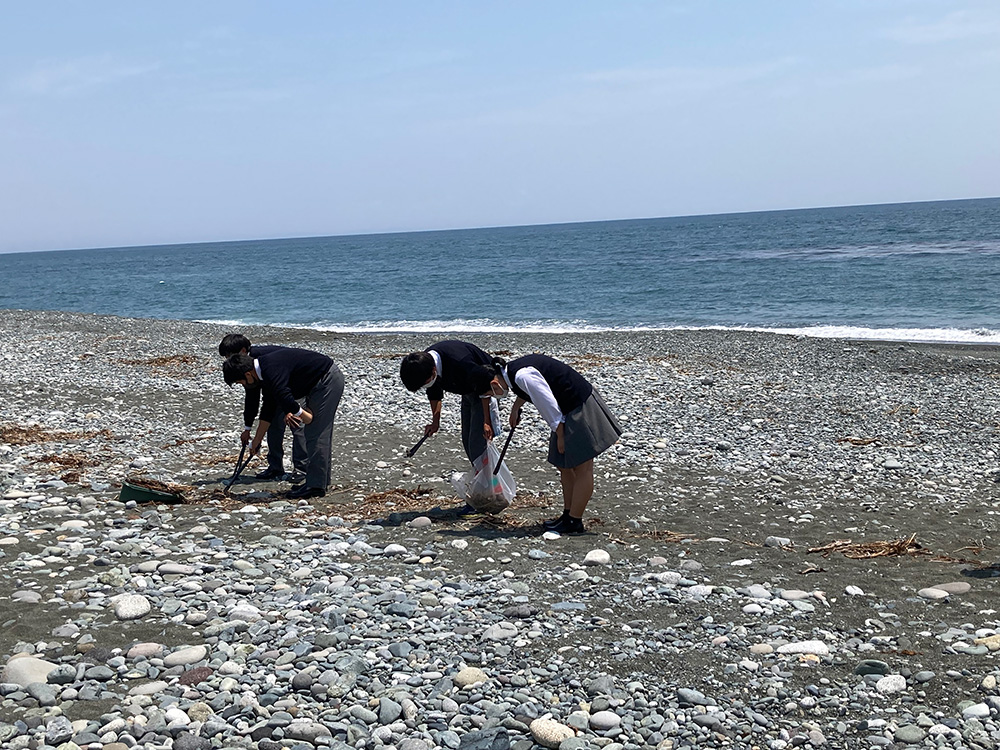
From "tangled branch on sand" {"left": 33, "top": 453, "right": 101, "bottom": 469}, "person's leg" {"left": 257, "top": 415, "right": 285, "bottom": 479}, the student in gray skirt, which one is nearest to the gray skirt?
the student in gray skirt

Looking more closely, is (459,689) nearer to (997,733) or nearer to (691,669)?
(691,669)

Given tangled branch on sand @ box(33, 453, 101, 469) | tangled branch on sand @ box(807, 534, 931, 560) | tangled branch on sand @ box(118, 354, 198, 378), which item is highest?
tangled branch on sand @ box(118, 354, 198, 378)

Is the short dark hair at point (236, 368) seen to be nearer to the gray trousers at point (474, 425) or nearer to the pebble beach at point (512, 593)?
the pebble beach at point (512, 593)

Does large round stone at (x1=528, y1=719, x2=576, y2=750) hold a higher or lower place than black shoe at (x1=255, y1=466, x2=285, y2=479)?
lower

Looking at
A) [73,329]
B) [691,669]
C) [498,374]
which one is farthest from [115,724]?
[73,329]

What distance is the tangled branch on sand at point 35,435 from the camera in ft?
36.5

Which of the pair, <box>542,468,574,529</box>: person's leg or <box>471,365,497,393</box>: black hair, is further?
<box>542,468,574,529</box>: person's leg

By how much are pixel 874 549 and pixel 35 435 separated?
1001 cm

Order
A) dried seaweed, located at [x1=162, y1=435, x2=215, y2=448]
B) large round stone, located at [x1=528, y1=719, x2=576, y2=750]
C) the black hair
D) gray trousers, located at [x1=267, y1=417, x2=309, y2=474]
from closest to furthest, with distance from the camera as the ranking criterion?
large round stone, located at [x1=528, y1=719, x2=576, y2=750], the black hair, gray trousers, located at [x1=267, y1=417, x2=309, y2=474], dried seaweed, located at [x1=162, y1=435, x2=215, y2=448]

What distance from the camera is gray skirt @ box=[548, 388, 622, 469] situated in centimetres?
730

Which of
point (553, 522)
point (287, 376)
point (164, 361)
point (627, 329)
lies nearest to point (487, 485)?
point (553, 522)

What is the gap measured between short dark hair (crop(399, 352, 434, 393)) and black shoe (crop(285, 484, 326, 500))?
7.46 ft

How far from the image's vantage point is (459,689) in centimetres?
480

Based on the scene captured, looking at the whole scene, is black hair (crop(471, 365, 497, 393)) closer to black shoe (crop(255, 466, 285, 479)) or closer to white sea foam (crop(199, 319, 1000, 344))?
black shoe (crop(255, 466, 285, 479))
